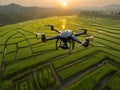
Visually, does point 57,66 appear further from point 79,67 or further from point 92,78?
point 92,78

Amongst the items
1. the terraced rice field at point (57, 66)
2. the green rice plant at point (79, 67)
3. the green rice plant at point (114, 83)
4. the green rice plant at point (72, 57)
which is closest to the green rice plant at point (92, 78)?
the terraced rice field at point (57, 66)

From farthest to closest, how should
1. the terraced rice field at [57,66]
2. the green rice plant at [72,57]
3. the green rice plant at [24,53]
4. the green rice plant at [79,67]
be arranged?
the green rice plant at [24,53]
the green rice plant at [72,57]
the green rice plant at [79,67]
the terraced rice field at [57,66]

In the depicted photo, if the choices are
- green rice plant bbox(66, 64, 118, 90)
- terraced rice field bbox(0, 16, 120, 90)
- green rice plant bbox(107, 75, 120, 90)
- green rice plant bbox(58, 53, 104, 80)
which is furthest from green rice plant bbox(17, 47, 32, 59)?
green rice plant bbox(107, 75, 120, 90)

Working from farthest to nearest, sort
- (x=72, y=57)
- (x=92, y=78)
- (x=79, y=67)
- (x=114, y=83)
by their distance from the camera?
(x=72, y=57) < (x=79, y=67) < (x=92, y=78) < (x=114, y=83)

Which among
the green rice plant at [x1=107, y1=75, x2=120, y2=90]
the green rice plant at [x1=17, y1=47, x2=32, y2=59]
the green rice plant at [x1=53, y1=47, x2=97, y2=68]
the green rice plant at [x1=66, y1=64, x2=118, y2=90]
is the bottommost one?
the green rice plant at [x1=107, y1=75, x2=120, y2=90]

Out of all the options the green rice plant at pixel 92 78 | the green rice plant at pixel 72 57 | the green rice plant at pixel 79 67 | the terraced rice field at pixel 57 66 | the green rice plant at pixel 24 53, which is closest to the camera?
the green rice plant at pixel 92 78

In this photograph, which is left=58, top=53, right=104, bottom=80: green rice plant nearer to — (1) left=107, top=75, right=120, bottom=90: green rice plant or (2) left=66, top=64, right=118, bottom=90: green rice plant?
(2) left=66, top=64, right=118, bottom=90: green rice plant

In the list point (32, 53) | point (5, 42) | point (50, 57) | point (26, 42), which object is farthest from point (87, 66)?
point (5, 42)

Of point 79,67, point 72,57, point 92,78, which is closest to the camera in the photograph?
point 92,78

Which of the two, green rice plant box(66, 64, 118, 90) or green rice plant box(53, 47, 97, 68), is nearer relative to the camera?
→ green rice plant box(66, 64, 118, 90)

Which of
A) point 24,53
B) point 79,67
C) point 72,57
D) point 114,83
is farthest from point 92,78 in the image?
point 24,53

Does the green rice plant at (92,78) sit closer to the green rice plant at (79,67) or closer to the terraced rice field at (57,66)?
the terraced rice field at (57,66)
